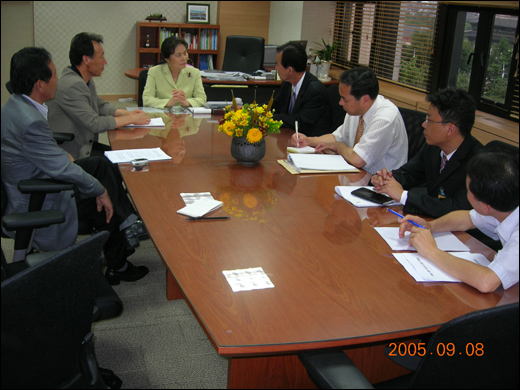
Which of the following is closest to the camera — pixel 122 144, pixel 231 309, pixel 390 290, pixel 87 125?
pixel 231 309

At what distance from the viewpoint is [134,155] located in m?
2.88

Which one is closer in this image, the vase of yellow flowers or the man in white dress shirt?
the vase of yellow flowers

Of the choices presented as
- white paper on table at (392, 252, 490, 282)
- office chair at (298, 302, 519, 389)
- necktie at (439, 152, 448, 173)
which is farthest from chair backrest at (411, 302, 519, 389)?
necktie at (439, 152, 448, 173)

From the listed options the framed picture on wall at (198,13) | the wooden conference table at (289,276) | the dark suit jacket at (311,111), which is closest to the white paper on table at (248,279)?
the wooden conference table at (289,276)

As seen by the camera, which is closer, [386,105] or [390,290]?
[390,290]

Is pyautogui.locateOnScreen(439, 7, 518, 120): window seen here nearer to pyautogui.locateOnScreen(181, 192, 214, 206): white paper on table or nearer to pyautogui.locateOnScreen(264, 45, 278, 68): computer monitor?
pyautogui.locateOnScreen(264, 45, 278, 68): computer monitor

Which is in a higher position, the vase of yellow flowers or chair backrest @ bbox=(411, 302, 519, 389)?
the vase of yellow flowers

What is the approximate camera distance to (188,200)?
2295 mm

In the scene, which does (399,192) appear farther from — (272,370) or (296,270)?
(272,370)

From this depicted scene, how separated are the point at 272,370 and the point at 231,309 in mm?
351

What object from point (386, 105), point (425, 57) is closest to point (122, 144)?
point (386, 105)

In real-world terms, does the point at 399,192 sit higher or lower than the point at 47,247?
higher

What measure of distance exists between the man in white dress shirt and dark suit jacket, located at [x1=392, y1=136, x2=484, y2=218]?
223 millimetres

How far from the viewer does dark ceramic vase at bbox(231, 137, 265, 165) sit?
2779 mm
